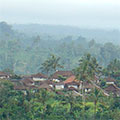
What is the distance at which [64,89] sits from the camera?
7219cm

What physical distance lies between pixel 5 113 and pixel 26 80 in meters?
21.1

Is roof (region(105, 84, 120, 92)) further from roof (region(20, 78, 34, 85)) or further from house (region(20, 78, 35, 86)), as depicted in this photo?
roof (region(20, 78, 34, 85))

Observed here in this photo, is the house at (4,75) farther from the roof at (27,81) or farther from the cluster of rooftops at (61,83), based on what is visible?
the roof at (27,81)

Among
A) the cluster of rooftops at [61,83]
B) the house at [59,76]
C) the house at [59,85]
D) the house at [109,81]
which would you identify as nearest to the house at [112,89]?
the cluster of rooftops at [61,83]

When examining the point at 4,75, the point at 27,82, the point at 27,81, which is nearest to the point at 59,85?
the point at 27,82

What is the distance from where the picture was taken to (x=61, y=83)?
74.9m

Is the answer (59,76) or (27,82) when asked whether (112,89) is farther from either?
(27,82)

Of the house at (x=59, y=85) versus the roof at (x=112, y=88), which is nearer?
the roof at (x=112, y=88)

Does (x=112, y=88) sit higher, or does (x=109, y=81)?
(x=109, y=81)

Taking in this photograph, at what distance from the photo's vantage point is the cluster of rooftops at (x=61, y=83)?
233 feet

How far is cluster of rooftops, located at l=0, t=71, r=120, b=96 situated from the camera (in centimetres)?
7106

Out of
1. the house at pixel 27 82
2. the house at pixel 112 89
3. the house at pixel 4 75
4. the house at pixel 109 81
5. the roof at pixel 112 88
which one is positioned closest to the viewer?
the house at pixel 112 89

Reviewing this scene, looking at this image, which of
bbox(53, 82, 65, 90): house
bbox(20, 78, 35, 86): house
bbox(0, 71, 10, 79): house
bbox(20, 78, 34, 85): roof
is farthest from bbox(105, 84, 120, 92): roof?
bbox(0, 71, 10, 79): house

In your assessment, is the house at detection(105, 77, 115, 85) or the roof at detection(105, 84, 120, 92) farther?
the house at detection(105, 77, 115, 85)
